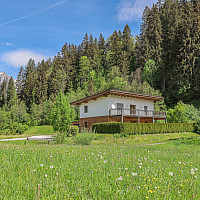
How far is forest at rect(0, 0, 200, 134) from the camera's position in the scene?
4404 cm

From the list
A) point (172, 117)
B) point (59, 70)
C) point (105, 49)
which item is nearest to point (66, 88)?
point (59, 70)

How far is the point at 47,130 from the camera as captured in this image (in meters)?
45.2

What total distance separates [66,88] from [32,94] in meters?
13.8

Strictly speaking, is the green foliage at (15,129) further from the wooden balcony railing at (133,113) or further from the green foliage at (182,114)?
the green foliage at (182,114)

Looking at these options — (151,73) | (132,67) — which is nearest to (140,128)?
(151,73)

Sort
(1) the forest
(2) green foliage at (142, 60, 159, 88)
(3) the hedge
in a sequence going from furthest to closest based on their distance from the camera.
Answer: (2) green foliage at (142, 60, 159, 88), (1) the forest, (3) the hedge

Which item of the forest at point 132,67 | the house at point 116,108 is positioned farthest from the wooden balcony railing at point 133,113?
Result: the forest at point 132,67

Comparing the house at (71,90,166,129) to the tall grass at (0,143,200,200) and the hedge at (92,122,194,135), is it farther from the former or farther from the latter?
the tall grass at (0,143,200,200)

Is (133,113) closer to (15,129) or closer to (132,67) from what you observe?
(15,129)

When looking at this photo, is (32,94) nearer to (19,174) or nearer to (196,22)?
(196,22)

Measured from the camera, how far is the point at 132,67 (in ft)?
215

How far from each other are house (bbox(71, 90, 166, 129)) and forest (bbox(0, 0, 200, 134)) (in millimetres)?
8046

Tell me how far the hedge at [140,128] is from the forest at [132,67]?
11916mm

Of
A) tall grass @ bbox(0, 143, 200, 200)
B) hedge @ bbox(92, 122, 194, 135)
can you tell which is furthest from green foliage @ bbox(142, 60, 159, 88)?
tall grass @ bbox(0, 143, 200, 200)
